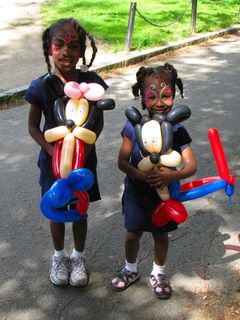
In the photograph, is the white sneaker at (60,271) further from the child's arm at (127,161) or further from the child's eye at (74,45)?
the child's eye at (74,45)

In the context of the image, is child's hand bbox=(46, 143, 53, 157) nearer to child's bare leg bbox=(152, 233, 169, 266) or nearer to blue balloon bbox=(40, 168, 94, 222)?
blue balloon bbox=(40, 168, 94, 222)

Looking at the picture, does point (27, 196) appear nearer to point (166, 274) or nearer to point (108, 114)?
point (166, 274)

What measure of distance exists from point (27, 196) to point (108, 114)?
6.34ft

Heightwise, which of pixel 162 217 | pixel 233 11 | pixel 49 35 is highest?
pixel 49 35

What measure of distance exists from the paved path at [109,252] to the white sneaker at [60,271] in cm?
5

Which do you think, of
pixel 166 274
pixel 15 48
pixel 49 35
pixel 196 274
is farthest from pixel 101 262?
pixel 15 48

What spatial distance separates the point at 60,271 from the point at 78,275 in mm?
120

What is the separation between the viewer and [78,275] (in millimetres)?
2824

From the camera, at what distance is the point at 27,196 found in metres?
3.86

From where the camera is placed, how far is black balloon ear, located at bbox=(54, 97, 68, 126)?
7.77ft

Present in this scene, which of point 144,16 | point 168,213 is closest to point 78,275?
point 168,213

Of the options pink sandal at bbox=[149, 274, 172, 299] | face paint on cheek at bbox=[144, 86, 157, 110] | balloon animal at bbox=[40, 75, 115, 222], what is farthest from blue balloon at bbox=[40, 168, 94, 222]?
pink sandal at bbox=[149, 274, 172, 299]

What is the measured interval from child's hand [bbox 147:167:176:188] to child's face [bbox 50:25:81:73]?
2.40 feet

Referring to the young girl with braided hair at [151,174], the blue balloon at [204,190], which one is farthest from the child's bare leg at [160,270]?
the blue balloon at [204,190]
